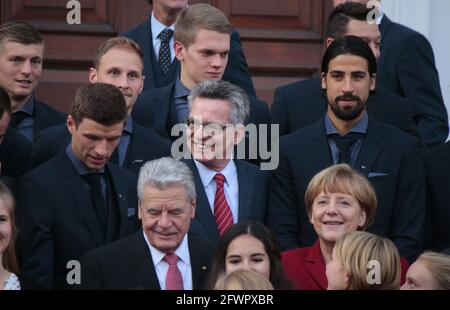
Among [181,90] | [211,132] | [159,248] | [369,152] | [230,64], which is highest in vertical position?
[230,64]

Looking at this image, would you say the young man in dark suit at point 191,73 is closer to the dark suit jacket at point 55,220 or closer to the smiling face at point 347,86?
the smiling face at point 347,86

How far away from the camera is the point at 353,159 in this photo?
26.2 ft

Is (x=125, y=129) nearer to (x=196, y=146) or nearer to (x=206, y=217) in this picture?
(x=196, y=146)

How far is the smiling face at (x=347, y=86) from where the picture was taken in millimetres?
7992

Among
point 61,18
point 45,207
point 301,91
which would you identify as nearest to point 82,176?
point 45,207

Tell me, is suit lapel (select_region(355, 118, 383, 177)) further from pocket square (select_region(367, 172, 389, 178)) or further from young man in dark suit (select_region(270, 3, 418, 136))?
young man in dark suit (select_region(270, 3, 418, 136))

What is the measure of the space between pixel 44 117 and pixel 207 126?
902 millimetres

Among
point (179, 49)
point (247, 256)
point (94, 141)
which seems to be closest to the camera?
point (247, 256)

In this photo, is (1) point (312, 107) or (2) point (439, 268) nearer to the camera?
(2) point (439, 268)

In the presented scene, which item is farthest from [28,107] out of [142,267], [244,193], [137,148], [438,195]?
[438,195]

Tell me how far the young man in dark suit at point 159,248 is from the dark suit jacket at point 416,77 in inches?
67.4

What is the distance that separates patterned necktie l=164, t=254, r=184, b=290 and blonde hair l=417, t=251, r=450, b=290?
1.07 m

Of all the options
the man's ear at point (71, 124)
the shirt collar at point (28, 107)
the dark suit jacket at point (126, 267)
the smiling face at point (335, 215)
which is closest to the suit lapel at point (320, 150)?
the smiling face at point (335, 215)

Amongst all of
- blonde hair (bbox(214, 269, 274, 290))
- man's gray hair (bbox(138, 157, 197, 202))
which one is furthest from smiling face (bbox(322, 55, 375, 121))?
blonde hair (bbox(214, 269, 274, 290))
